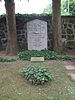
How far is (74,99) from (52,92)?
384 mm

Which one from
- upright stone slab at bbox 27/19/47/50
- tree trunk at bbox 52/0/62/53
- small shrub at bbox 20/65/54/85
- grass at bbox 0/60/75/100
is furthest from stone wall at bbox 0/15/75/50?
small shrub at bbox 20/65/54/85

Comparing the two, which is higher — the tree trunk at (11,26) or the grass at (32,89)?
the tree trunk at (11,26)

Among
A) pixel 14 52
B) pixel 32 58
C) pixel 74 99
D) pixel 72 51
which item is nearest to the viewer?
pixel 74 99

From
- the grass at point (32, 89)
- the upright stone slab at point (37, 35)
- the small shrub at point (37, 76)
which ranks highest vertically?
the upright stone slab at point (37, 35)

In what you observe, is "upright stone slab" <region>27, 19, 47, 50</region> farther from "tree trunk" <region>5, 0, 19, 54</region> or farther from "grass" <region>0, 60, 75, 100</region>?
"grass" <region>0, 60, 75, 100</region>

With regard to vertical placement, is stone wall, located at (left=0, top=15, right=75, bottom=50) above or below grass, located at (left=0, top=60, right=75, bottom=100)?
above

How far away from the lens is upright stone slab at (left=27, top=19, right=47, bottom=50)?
7715 mm

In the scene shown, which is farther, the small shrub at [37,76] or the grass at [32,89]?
the small shrub at [37,76]

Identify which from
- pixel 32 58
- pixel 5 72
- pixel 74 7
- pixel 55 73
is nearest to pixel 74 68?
pixel 55 73

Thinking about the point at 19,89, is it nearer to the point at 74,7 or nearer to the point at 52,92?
the point at 52,92

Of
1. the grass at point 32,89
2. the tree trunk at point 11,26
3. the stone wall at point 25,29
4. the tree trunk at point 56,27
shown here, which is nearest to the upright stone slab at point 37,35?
the tree trunk at point 56,27

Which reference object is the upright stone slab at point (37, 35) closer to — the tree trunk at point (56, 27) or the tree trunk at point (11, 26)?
→ the tree trunk at point (56, 27)

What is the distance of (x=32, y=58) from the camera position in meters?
6.05

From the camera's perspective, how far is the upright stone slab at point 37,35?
304 inches
